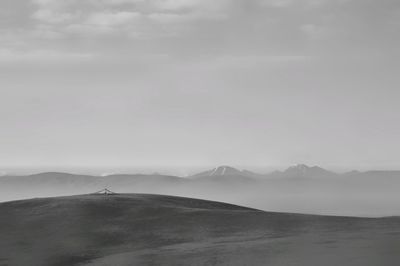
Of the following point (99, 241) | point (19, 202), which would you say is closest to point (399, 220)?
point (99, 241)

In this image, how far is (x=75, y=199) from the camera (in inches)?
1629

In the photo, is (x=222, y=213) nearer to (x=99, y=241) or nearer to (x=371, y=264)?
(x=99, y=241)

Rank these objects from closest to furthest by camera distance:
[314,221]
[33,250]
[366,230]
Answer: [366,230] → [33,250] → [314,221]

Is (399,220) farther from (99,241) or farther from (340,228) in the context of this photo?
(99,241)

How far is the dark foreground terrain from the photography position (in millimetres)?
20797

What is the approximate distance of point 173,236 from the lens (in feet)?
97.7

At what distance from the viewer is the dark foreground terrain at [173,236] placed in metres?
20.8

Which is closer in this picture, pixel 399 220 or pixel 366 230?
pixel 366 230

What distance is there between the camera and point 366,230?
84.2 feet

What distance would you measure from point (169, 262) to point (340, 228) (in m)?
10.3

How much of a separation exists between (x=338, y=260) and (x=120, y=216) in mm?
20482

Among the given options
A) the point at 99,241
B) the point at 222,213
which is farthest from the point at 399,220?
the point at 99,241

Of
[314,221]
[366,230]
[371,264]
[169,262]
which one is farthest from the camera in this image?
[314,221]

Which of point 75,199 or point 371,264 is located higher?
point 75,199
